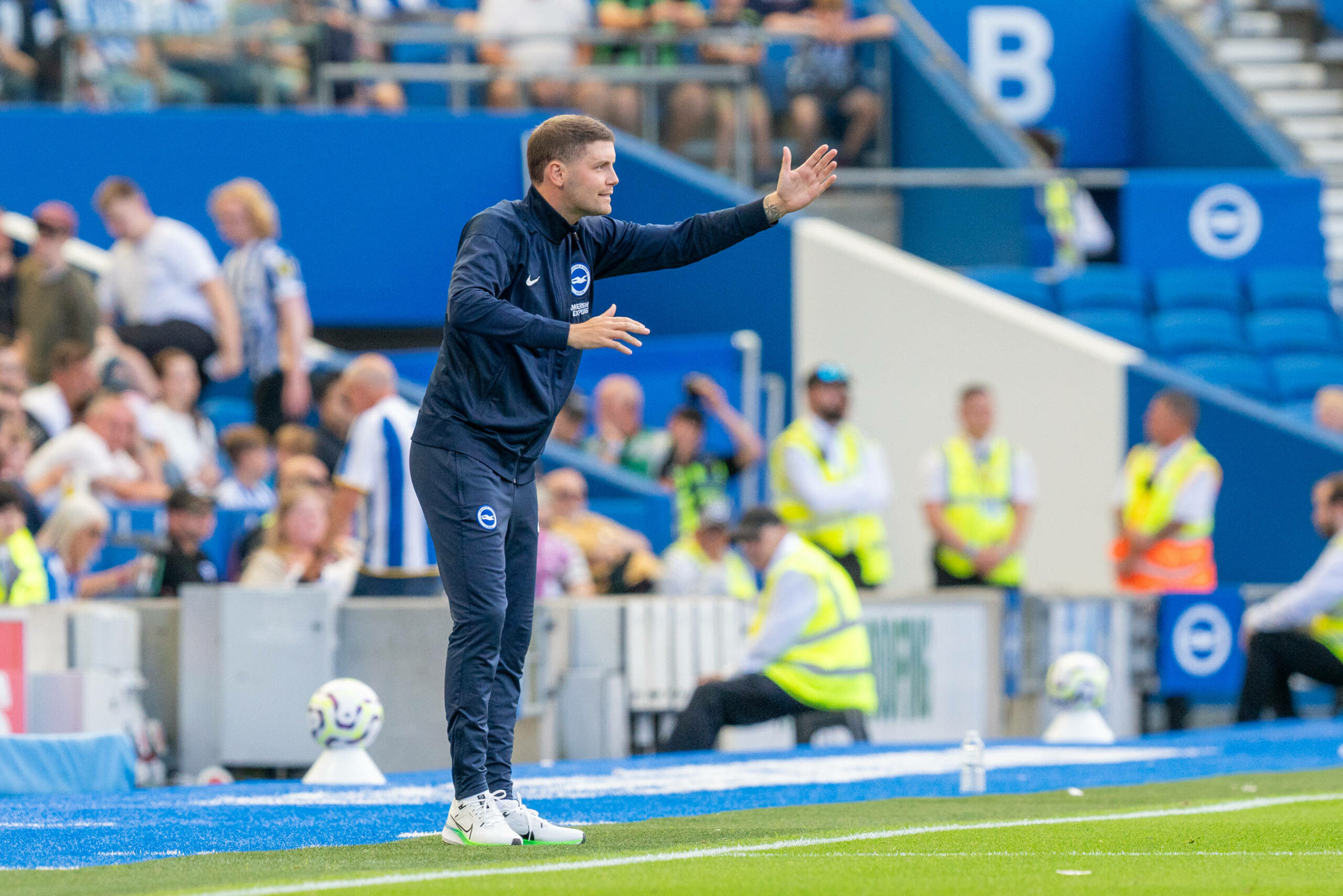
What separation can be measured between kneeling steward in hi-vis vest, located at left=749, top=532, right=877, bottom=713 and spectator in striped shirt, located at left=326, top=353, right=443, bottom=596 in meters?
1.58

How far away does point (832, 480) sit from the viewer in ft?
39.7

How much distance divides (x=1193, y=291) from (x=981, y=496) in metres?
4.67

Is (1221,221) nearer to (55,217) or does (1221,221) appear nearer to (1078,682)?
(1078,682)

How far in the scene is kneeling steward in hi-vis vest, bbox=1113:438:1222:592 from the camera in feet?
41.7

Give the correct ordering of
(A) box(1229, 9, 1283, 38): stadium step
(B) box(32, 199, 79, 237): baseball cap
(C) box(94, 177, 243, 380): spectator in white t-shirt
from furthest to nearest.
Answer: (A) box(1229, 9, 1283, 38): stadium step
(C) box(94, 177, 243, 380): spectator in white t-shirt
(B) box(32, 199, 79, 237): baseball cap

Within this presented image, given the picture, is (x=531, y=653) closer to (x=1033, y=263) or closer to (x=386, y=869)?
(x=386, y=869)

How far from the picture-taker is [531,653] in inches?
389

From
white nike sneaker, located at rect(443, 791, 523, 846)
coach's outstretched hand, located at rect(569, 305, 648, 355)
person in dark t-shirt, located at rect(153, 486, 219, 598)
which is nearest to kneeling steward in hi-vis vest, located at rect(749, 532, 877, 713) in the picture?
person in dark t-shirt, located at rect(153, 486, 219, 598)

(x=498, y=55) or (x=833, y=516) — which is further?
(x=498, y=55)

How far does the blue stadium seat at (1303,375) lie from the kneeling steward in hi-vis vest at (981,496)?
13.8ft

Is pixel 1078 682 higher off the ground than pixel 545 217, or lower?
lower

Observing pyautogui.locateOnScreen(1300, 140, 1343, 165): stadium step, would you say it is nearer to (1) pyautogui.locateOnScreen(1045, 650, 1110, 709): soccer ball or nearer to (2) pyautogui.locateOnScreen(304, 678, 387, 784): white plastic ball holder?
(1) pyautogui.locateOnScreen(1045, 650, 1110, 709): soccer ball

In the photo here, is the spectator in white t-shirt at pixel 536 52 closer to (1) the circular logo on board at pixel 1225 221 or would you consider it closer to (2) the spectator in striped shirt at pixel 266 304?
(2) the spectator in striped shirt at pixel 266 304

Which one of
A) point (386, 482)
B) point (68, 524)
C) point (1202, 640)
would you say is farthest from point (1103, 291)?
point (68, 524)
